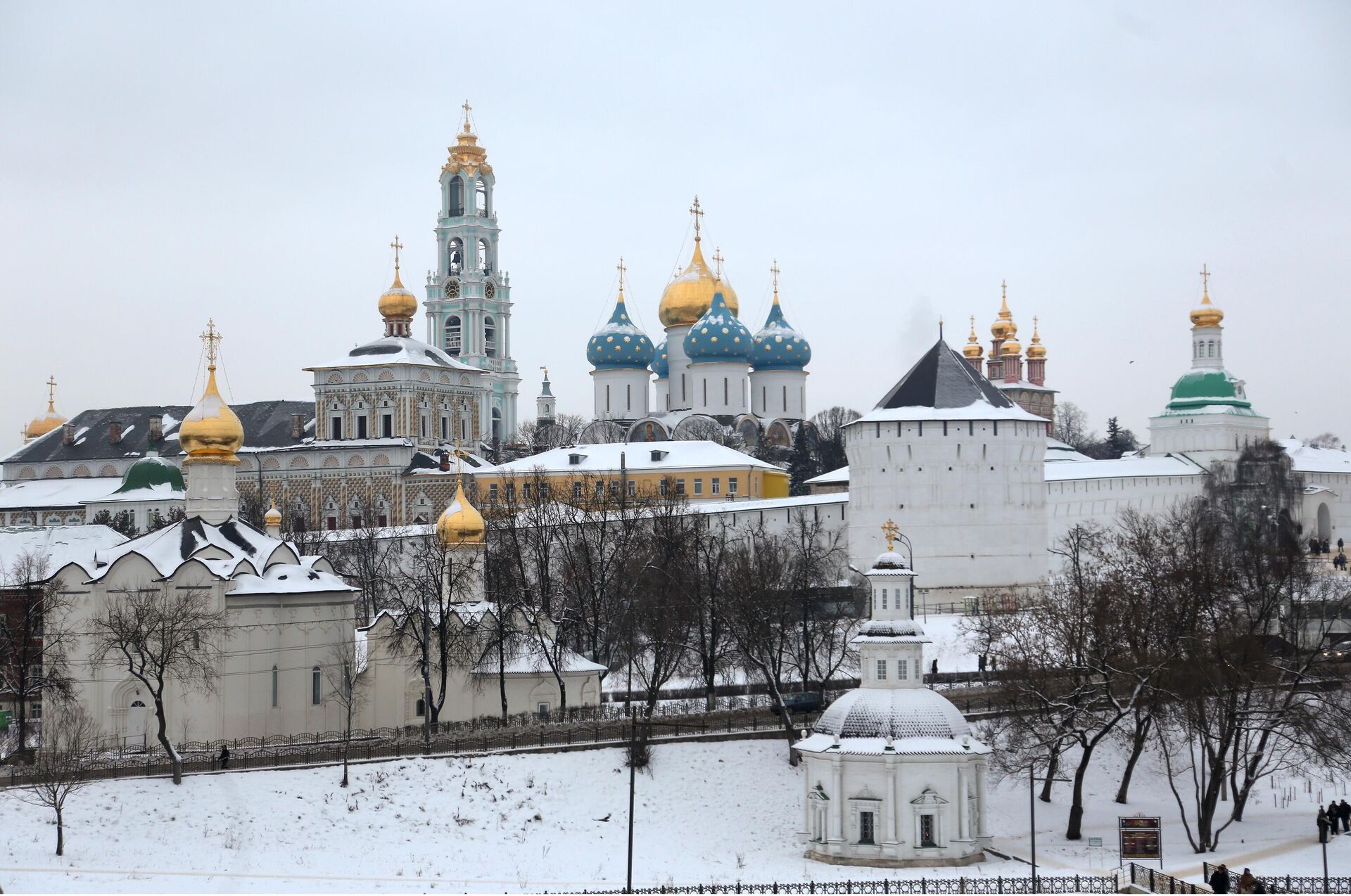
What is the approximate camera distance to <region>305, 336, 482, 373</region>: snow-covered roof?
77625 millimetres

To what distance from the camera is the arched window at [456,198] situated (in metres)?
93.4

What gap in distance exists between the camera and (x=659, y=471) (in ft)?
231

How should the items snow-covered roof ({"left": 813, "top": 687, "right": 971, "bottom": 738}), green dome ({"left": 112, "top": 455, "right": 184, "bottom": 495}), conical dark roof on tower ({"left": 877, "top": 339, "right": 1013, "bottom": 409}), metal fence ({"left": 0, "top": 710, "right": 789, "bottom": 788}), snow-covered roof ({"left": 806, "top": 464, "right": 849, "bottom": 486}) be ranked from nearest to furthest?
snow-covered roof ({"left": 813, "top": 687, "right": 971, "bottom": 738}) < metal fence ({"left": 0, "top": 710, "right": 789, "bottom": 788}) < conical dark roof on tower ({"left": 877, "top": 339, "right": 1013, "bottom": 409}) < snow-covered roof ({"left": 806, "top": 464, "right": 849, "bottom": 486}) < green dome ({"left": 112, "top": 455, "right": 184, "bottom": 495})

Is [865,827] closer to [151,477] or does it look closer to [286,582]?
[286,582]

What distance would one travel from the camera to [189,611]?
126 ft

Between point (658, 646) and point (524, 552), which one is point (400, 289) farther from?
point (658, 646)

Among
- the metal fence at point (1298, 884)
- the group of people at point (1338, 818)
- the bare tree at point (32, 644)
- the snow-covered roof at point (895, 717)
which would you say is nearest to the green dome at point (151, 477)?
the bare tree at point (32, 644)

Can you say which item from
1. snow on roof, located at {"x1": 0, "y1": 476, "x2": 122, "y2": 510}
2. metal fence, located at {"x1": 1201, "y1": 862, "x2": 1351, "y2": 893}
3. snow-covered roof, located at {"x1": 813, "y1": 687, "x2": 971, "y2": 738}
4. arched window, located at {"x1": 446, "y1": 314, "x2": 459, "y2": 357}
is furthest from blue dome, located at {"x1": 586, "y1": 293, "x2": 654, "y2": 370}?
metal fence, located at {"x1": 1201, "y1": 862, "x2": 1351, "y2": 893}

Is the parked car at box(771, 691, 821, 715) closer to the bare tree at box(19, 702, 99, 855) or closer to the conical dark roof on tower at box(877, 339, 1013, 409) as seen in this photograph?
the bare tree at box(19, 702, 99, 855)

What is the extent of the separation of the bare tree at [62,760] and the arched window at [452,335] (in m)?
56.9

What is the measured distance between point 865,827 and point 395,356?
48079mm

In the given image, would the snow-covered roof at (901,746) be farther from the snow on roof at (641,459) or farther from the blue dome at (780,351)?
the blue dome at (780,351)

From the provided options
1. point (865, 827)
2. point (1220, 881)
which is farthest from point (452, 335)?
point (1220, 881)

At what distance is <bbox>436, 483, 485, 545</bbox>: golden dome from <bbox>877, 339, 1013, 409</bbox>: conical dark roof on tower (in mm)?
16415
